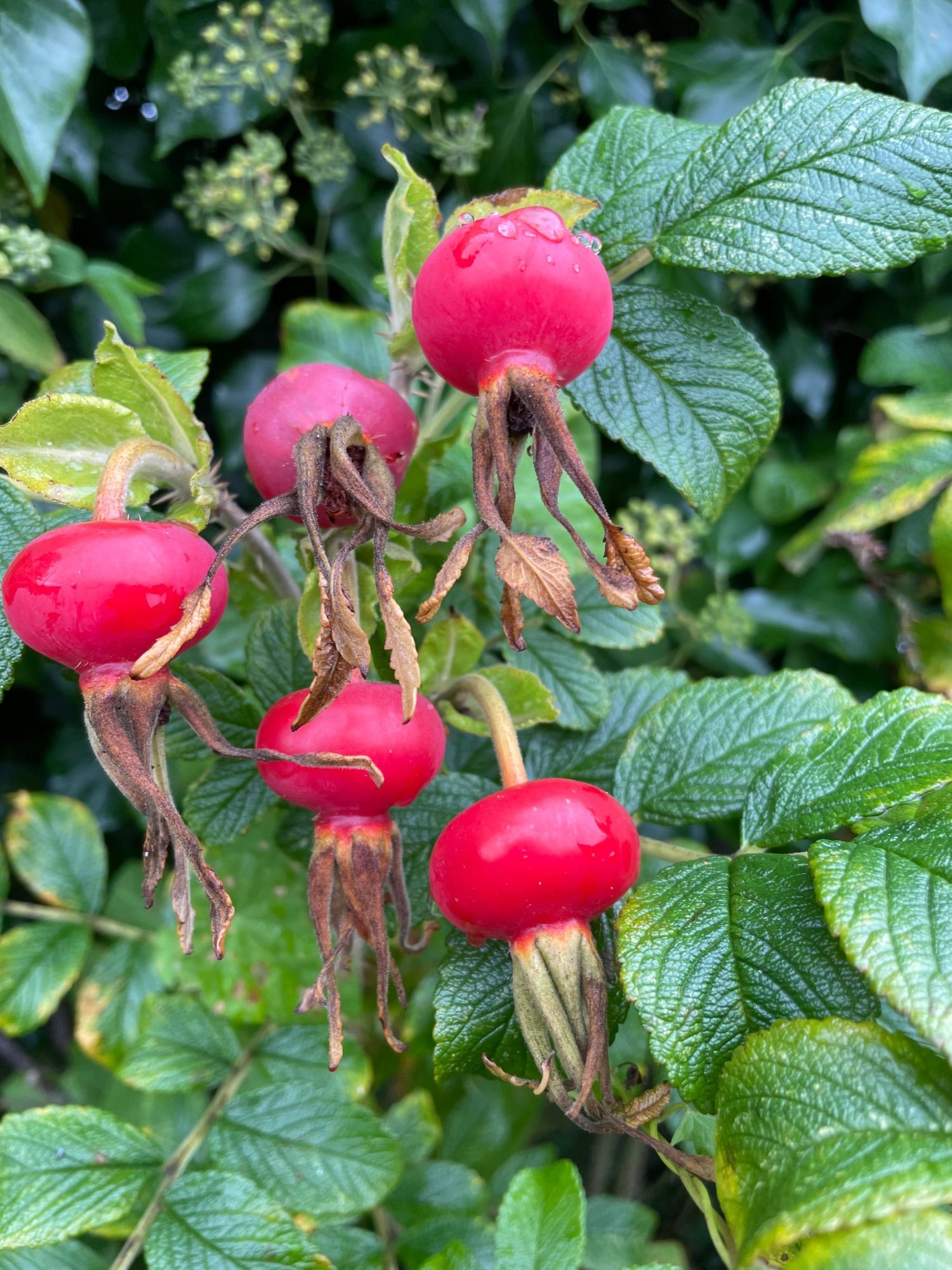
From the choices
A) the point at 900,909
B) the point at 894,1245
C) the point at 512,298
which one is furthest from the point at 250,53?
the point at 894,1245

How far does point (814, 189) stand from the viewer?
0.74m

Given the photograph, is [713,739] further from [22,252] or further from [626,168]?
[22,252]

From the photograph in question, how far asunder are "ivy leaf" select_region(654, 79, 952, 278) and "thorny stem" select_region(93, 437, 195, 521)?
0.45 m

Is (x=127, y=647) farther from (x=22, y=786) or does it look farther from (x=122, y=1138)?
Answer: (x=22, y=786)

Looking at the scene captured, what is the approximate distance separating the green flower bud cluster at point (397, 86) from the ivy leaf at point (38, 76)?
0.43m

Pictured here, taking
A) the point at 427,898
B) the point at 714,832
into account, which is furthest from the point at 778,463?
the point at 427,898

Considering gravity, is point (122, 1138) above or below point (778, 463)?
below

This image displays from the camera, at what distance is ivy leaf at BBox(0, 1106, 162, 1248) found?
2.65 feet

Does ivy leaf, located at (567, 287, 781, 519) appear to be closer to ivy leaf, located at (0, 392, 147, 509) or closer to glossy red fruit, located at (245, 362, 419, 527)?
glossy red fruit, located at (245, 362, 419, 527)

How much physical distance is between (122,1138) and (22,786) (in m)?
0.91

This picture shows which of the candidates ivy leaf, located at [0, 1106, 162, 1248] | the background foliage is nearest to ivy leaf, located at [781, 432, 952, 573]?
the background foliage

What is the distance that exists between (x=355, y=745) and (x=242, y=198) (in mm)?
1005

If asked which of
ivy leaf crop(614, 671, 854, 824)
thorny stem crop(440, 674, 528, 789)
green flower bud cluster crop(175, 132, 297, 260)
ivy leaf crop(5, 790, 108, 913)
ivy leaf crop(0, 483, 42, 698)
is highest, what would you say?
green flower bud cluster crop(175, 132, 297, 260)

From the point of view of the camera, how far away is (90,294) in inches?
54.1
